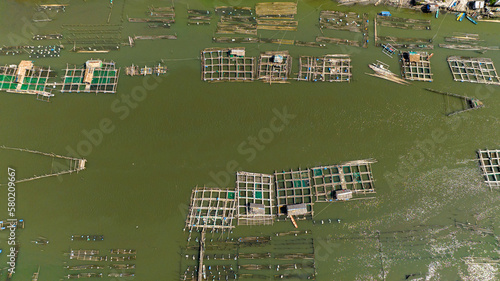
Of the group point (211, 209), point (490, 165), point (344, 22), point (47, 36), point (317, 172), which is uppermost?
point (344, 22)

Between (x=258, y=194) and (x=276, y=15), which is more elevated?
(x=276, y=15)

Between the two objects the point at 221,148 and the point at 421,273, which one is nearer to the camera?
the point at 421,273

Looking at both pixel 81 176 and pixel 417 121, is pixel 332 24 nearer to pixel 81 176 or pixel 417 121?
pixel 417 121

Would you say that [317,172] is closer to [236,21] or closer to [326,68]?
[326,68]

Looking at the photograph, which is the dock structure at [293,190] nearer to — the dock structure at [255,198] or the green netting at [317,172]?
the dock structure at [255,198]

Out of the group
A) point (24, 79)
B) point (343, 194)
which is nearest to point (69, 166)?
point (24, 79)

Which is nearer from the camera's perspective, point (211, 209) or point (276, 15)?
point (211, 209)

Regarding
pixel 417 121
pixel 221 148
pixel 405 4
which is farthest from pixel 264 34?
pixel 417 121

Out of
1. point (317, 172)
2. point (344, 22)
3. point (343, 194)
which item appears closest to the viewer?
point (343, 194)
